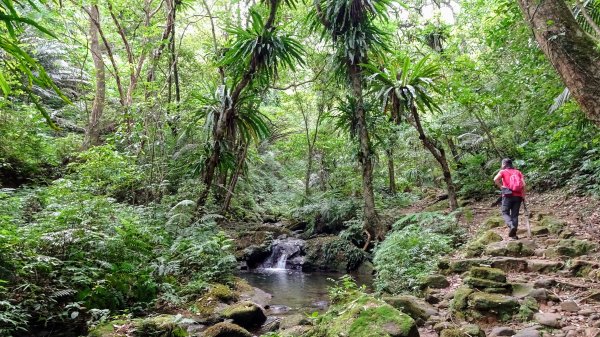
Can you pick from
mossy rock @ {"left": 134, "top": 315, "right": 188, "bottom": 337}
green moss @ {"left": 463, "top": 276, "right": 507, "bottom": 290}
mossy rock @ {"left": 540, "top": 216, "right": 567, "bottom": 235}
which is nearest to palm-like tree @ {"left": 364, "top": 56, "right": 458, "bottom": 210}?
mossy rock @ {"left": 540, "top": 216, "right": 567, "bottom": 235}

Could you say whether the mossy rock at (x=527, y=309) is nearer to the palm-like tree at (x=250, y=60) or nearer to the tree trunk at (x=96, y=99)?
the palm-like tree at (x=250, y=60)

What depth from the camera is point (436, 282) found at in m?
4.92

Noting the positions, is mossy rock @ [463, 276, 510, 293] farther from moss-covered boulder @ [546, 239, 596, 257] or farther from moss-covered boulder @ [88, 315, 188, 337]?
moss-covered boulder @ [88, 315, 188, 337]

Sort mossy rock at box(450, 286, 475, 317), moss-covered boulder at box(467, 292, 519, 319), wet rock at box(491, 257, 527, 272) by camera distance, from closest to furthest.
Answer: moss-covered boulder at box(467, 292, 519, 319)
mossy rock at box(450, 286, 475, 317)
wet rock at box(491, 257, 527, 272)

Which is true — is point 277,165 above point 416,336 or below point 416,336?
above

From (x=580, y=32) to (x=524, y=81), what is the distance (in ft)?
15.4

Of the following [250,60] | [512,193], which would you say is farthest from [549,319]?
[250,60]

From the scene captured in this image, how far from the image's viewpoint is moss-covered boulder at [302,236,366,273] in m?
9.20

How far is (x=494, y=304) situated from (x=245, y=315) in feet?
9.67

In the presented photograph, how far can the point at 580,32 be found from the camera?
10.1ft

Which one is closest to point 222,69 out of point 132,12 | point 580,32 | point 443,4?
point 132,12

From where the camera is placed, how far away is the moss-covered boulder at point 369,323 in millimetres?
3047

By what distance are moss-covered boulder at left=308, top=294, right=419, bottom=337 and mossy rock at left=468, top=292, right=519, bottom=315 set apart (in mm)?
946

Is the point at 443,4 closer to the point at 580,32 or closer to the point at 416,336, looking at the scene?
the point at 580,32
